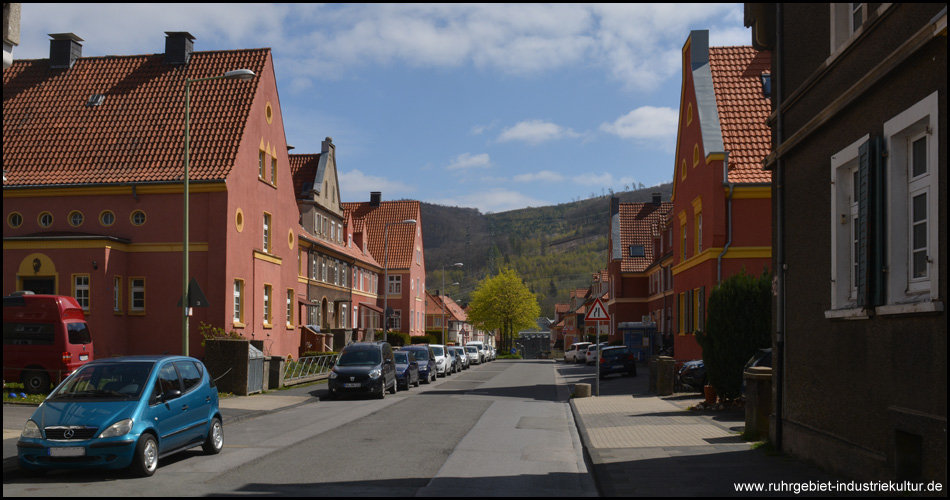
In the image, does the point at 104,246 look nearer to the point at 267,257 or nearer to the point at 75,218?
the point at 75,218

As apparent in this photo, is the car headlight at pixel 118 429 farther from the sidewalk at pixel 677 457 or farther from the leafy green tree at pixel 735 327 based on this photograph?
the leafy green tree at pixel 735 327

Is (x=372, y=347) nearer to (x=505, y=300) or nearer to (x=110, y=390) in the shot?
(x=110, y=390)

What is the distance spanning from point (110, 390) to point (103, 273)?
19182mm

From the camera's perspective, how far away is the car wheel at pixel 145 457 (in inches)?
439

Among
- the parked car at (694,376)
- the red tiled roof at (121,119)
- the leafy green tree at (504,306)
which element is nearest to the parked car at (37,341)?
the red tiled roof at (121,119)

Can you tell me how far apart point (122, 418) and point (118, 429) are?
164 mm

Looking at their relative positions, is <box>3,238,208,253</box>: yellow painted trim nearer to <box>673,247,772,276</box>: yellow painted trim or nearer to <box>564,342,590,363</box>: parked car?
<box>673,247,772,276</box>: yellow painted trim

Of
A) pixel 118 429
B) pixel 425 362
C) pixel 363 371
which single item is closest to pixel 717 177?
pixel 363 371

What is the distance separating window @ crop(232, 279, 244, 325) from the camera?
105 ft

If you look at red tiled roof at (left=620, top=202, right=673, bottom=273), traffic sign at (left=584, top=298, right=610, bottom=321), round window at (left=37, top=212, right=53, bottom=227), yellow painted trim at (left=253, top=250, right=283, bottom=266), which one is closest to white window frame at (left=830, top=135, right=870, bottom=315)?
traffic sign at (left=584, top=298, right=610, bottom=321)

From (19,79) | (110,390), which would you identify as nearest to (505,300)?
(19,79)

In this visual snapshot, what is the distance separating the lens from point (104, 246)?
29.6 meters

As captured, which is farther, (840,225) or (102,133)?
(102,133)

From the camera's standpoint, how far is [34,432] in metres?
11.1
